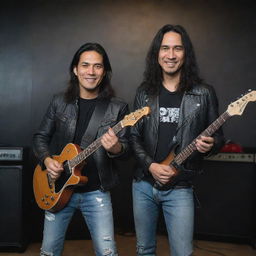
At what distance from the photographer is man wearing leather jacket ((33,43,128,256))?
2.24 metres

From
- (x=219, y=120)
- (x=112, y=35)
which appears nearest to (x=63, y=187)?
(x=219, y=120)

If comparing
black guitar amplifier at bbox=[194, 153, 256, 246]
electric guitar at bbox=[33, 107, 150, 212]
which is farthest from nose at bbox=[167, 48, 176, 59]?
black guitar amplifier at bbox=[194, 153, 256, 246]

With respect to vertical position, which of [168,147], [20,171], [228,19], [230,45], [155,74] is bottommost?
[20,171]

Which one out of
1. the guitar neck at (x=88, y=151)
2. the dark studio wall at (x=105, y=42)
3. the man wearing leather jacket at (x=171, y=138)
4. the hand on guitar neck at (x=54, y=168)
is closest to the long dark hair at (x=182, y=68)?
the man wearing leather jacket at (x=171, y=138)

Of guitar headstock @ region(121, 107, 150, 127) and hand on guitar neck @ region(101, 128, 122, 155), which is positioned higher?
guitar headstock @ region(121, 107, 150, 127)

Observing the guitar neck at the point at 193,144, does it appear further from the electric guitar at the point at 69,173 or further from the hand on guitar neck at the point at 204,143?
the electric guitar at the point at 69,173

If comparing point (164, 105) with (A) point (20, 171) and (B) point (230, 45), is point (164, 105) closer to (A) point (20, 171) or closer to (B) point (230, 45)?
(A) point (20, 171)

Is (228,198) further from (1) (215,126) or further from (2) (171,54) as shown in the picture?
(2) (171,54)

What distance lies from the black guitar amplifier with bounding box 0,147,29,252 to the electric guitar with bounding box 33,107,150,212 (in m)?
1.01

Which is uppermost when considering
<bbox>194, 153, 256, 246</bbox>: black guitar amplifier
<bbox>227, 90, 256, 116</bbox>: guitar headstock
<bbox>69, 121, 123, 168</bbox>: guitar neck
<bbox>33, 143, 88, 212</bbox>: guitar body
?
<bbox>227, 90, 256, 116</bbox>: guitar headstock

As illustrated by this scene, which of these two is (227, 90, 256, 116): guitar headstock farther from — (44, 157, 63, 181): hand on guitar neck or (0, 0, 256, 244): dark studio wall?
(0, 0, 256, 244): dark studio wall

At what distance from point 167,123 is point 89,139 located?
1.63ft

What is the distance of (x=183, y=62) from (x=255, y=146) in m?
2.15

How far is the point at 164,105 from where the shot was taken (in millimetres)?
2352
